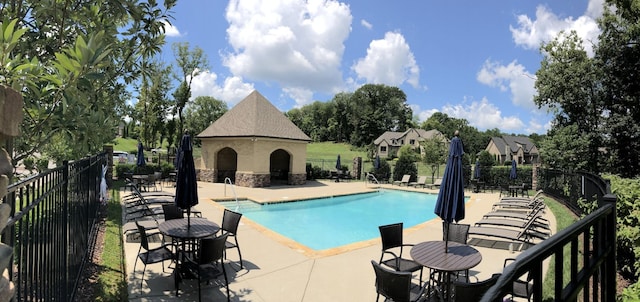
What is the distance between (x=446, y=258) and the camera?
4980 millimetres

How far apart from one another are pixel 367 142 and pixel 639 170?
6182 centimetres

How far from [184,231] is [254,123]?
1812 cm

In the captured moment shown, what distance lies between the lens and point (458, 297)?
3691 mm

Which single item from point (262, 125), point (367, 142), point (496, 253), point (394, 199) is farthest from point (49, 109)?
point (367, 142)

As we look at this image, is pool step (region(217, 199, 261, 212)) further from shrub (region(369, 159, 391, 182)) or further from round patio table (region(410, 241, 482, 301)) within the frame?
shrub (region(369, 159, 391, 182))

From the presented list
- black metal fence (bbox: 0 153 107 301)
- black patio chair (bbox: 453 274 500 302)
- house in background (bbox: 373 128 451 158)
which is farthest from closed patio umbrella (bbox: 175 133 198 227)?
house in background (bbox: 373 128 451 158)

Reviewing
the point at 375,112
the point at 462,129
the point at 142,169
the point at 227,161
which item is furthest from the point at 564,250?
the point at 462,129

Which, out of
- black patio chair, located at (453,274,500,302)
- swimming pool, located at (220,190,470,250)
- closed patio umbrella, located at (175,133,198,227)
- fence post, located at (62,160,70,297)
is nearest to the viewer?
black patio chair, located at (453,274,500,302)

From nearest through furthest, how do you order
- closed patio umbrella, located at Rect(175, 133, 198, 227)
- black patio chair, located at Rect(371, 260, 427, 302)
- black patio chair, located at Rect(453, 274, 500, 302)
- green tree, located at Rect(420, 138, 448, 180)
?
1. black patio chair, located at Rect(453, 274, 500, 302)
2. black patio chair, located at Rect(371, 260, 427, 302)
3. closed patio umbrella, located at Rect(175, 133, 198, 227)
4. green tree, located at Rect(420, 138, 448, 180)

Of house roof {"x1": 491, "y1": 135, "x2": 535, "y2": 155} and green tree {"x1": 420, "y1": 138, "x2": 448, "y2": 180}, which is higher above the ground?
house roof {"x1": 491, "y1": 135, "x2": 535, "y2": 155}

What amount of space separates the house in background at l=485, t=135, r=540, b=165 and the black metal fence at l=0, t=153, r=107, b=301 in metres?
72.0

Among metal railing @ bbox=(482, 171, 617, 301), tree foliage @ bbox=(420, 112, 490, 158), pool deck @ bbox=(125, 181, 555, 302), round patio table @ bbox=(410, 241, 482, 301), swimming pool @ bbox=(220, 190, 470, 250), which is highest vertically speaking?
tree foliage @ bbox=(420, 112, 490, 158)

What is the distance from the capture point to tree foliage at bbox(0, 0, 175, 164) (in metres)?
2.45

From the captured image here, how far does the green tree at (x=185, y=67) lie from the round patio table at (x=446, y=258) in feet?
124
